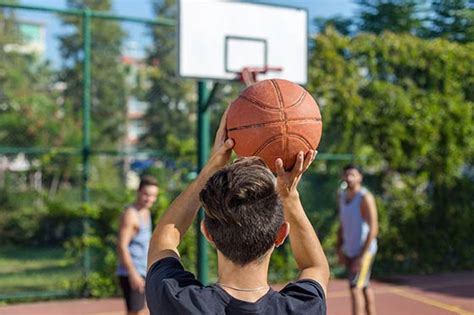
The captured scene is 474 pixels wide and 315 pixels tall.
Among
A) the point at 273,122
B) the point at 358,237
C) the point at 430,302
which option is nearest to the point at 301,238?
the point at 273,122

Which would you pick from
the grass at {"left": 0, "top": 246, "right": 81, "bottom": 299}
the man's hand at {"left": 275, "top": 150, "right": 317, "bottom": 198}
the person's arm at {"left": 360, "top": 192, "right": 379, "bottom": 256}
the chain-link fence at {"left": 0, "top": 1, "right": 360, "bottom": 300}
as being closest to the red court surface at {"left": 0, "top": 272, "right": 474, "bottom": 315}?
the chain-link fence at {"left": 0, "top": 1, "right": 360, "bottom": 300}

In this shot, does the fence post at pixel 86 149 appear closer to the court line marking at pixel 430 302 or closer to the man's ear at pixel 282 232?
the court line marking at pixel 430 302

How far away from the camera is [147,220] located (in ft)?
19.4

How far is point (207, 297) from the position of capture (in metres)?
1.94

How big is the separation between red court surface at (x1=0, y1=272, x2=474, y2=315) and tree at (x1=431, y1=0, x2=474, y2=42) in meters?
3.94

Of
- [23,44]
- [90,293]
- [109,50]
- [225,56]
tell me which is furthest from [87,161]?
[23,44]

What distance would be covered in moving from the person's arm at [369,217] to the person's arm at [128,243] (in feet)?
7.61

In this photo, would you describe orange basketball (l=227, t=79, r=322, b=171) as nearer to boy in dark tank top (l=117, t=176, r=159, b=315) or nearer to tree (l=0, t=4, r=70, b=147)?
boy in dark tank top (l=117, t=176, r=159, b=315)

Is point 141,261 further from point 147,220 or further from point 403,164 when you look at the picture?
point 403,164

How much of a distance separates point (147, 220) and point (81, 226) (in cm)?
336

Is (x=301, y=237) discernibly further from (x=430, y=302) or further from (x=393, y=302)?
(x=430, y=302)

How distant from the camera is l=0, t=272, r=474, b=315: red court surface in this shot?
8305 mm

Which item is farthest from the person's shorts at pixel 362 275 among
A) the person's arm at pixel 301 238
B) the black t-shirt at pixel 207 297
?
the black t-shirt at pixel 207 297

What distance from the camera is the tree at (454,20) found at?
10039 mm
